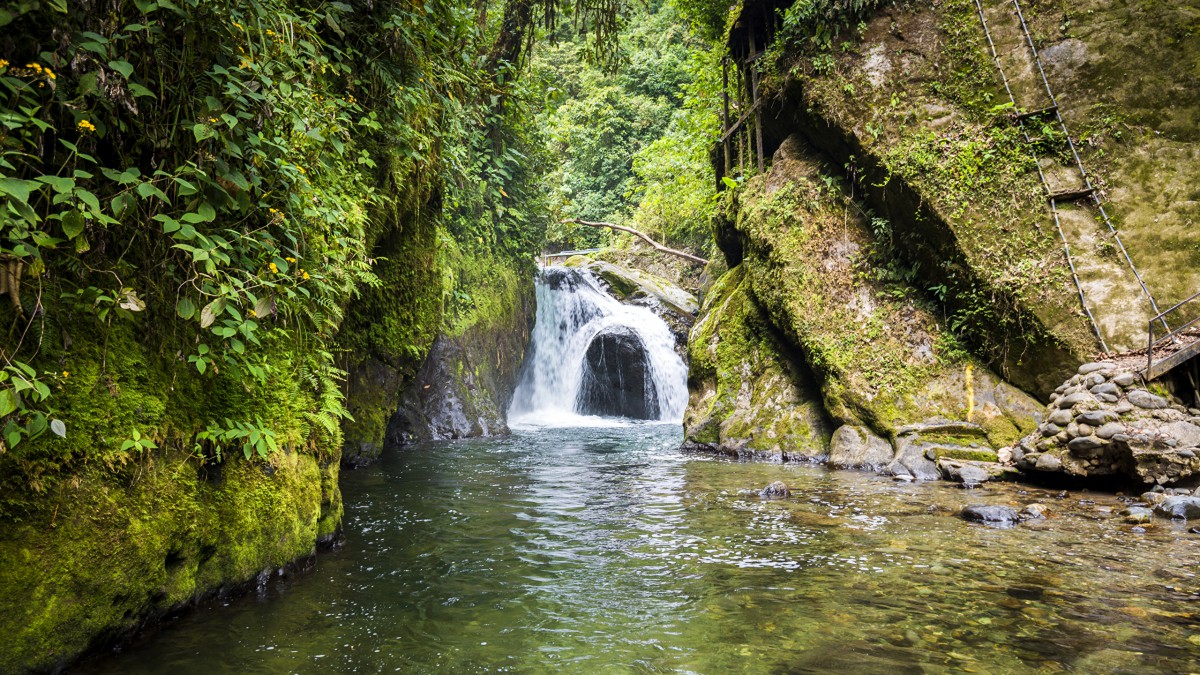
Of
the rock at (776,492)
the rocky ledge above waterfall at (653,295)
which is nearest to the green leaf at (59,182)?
the rock at (776,492)

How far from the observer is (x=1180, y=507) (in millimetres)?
5648

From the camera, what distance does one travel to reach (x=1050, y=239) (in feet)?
28.7

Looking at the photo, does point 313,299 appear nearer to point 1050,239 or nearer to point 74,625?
point 74,625

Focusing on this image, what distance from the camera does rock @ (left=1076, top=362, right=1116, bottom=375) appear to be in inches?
295

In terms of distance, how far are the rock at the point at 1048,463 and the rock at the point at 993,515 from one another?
1655 millimetres

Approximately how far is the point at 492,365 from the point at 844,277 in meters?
8.07

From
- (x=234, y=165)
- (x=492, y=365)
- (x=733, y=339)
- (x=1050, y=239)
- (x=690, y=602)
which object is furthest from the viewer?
(x=492, y=365)

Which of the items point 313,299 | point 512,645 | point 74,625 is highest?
point 313,299

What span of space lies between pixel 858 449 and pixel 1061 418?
8.32 ft

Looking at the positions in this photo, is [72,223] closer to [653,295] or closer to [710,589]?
[710,589]

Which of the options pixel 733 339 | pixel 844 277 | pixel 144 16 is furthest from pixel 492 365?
pixel 144 16

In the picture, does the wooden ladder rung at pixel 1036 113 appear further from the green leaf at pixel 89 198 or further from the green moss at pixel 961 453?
the green leaf at pixel 89 198

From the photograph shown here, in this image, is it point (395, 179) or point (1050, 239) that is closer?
point (395, 179)

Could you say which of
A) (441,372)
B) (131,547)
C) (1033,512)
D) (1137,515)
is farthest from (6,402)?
(441,372)
